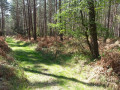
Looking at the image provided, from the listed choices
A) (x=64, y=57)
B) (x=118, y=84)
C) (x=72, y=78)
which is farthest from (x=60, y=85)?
(x=64, y=57)

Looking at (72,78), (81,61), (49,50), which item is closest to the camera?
(72,78)

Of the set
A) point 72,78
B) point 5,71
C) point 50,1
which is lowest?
point 72,78

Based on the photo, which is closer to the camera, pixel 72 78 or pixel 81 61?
pixel 72 78

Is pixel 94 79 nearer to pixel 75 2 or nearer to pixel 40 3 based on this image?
pixel 75 2

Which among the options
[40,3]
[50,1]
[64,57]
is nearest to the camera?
[64,57]

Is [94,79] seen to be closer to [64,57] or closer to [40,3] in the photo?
[64,57]

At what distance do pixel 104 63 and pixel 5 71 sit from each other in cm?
521

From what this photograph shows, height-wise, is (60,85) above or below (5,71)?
below

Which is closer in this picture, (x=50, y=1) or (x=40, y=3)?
(x=50, y=1)

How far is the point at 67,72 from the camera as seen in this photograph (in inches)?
282

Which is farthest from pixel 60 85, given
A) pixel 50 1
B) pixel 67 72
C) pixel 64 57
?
pixel 50 1

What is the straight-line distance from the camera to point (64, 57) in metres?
10.1

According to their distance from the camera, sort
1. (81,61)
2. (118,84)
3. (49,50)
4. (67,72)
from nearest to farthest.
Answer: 1. (118,84)
2. (67,72)
3. (81,61)
4. (49,50)

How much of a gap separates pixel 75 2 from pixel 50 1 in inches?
1251
